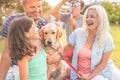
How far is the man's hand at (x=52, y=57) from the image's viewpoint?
3.00 metres

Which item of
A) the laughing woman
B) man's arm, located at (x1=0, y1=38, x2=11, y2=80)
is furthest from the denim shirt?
man's arm, located at (x1=0, y1=38, x2=11, y2=80)

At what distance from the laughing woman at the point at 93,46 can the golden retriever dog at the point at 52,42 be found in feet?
0.65

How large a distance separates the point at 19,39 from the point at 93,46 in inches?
34.8

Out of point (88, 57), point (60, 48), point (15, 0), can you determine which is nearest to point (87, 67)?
point (88, 57)

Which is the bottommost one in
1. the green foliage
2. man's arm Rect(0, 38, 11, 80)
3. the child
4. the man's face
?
the green foliage

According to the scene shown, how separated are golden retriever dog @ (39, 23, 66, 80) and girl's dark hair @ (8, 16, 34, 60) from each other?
1.15 ft


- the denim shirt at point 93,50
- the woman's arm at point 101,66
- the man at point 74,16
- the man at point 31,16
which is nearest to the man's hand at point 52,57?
the man at point 31,16

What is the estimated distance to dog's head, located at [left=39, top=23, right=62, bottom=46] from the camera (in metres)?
2.94

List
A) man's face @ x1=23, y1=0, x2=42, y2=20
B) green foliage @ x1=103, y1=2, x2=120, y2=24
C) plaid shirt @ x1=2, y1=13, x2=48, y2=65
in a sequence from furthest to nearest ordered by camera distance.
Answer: green foliage @ x1=103, y1=2, x2=120, y2=24
plaid shirt @ x1=2, y1=13, x2=48, y2=65
man's face @ x1=23, y1=0, x2=42, y2=20

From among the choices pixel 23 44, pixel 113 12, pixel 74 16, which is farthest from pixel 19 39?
pixel 113 12

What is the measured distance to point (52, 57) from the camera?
3018 millimetres

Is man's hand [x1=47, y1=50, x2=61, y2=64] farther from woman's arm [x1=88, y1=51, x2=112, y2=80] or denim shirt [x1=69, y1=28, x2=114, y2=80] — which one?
woman's arm [x1=88, y1=51, x2=112, y2=80]

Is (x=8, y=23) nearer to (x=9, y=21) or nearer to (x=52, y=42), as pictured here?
(x=9, y=21)

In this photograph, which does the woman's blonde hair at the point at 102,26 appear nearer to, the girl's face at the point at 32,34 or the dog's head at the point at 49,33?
the dog's head at the point at 49,33
